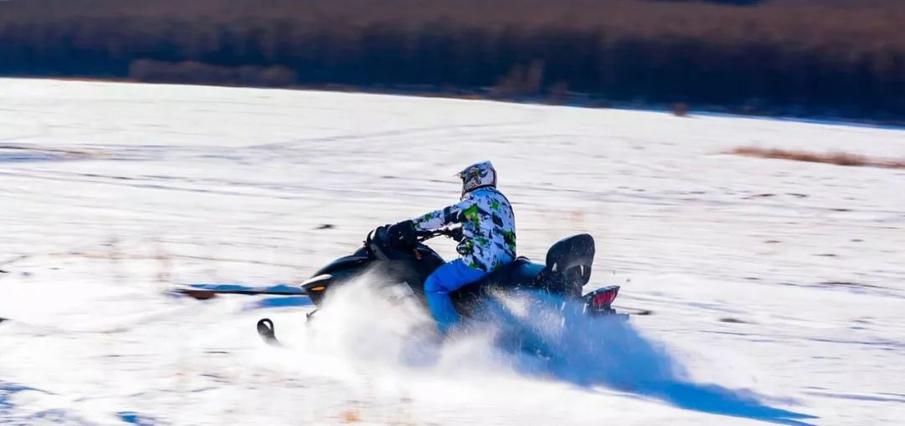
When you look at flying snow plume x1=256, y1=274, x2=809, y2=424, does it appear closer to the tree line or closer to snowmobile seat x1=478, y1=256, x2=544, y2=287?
snowmobile seat x1=478, y1=256, x2=544, y2=287

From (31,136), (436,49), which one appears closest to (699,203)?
(31,136)

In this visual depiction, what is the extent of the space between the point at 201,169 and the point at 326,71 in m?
28.8

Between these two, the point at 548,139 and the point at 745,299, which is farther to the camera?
the point at 548,139

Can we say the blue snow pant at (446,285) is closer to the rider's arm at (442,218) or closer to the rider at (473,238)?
the rider at (473,238)

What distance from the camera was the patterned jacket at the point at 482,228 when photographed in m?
8.79

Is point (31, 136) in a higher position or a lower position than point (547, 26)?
lower

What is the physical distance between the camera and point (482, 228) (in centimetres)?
879

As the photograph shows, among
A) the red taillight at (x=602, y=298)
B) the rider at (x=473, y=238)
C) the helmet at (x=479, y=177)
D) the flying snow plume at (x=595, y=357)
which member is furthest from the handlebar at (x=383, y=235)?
the red taillight at (x=602, y=298)

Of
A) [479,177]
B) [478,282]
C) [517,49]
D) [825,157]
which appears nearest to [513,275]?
[478,282]

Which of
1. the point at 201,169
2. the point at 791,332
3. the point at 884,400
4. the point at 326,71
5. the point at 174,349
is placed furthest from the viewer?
the point at 326,71

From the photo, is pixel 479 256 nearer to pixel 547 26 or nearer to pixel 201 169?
pixel 201 169

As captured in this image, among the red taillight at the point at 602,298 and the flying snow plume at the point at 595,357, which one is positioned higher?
the red taillight at the point at 602,298

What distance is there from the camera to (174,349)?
9508 millimetres

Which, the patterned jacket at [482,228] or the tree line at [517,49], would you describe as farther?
the tree line at [517,49]
